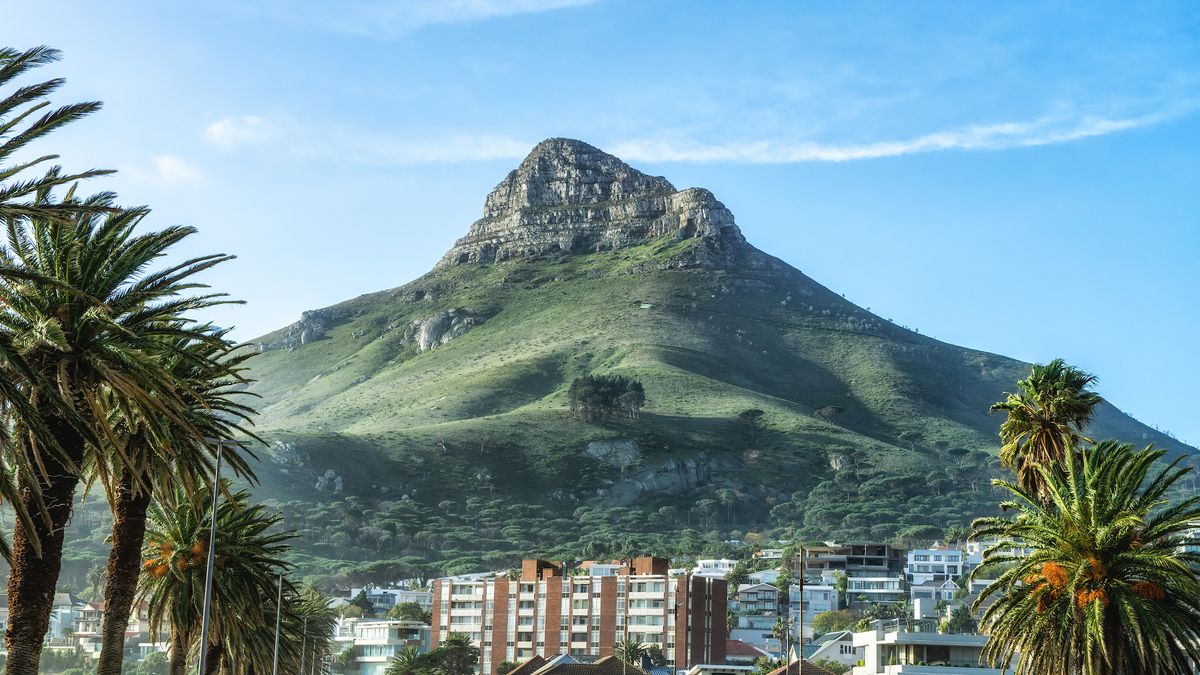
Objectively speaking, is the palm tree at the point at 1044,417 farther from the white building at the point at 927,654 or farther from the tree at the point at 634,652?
the tree at the point at 634,652

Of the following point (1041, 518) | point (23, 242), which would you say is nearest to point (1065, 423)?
point (1041, 518)

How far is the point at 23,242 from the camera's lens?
36406 mm

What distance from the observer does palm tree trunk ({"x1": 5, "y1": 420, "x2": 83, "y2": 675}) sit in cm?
3294

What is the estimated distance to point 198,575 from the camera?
173 ft

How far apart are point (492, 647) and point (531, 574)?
417 inches

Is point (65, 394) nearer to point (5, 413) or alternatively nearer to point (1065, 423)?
point (5, 413)

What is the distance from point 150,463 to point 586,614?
152 metres

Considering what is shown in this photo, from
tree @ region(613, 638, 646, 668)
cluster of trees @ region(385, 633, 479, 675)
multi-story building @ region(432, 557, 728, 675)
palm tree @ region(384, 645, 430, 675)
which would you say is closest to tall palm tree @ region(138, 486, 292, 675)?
cluster of trees @ region(385, 633, 479, 675)

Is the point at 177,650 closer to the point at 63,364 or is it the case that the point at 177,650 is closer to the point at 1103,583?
the point at 63,364

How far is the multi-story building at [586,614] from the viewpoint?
607 feet

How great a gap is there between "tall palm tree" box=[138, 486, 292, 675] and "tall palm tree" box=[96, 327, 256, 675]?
6601mm

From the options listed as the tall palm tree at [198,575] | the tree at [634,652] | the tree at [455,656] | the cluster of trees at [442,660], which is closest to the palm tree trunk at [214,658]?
the tall palm tree at [198,575]

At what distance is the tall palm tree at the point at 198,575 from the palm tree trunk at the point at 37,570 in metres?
16.6

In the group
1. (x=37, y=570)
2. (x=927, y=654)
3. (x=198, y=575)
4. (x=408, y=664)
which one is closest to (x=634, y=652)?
(x=408, y=664)
